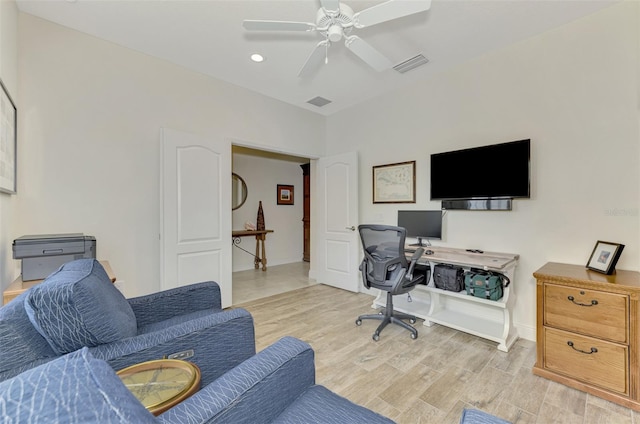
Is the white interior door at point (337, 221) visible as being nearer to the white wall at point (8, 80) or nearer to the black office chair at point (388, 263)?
the black office chair at point (388, 263)

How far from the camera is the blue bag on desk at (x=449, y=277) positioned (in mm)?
2697

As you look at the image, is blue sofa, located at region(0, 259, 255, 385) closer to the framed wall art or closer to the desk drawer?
the desk drawer

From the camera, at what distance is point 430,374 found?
2.02 m

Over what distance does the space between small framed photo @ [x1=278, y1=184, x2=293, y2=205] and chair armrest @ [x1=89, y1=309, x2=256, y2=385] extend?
188 inches

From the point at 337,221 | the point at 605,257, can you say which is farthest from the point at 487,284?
the point at 337,221

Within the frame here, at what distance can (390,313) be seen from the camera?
278cm

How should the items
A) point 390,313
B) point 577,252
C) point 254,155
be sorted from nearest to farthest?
point 577,252
point 390,313
point 254,155

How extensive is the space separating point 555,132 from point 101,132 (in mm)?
4218

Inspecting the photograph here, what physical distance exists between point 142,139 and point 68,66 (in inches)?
31.2

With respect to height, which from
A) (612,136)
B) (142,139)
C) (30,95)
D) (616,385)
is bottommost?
(616,385)

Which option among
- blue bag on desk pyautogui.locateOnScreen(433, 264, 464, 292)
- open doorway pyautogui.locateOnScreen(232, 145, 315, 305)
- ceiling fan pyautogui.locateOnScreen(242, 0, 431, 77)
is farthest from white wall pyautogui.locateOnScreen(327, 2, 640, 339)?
open doorway pyautogui.locateOnScreen(232, 145, 315, 305)

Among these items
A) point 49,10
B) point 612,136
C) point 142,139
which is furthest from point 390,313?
point 49,10

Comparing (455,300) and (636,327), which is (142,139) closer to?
(455,300)

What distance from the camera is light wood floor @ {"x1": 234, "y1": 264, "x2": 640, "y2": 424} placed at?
165cm
